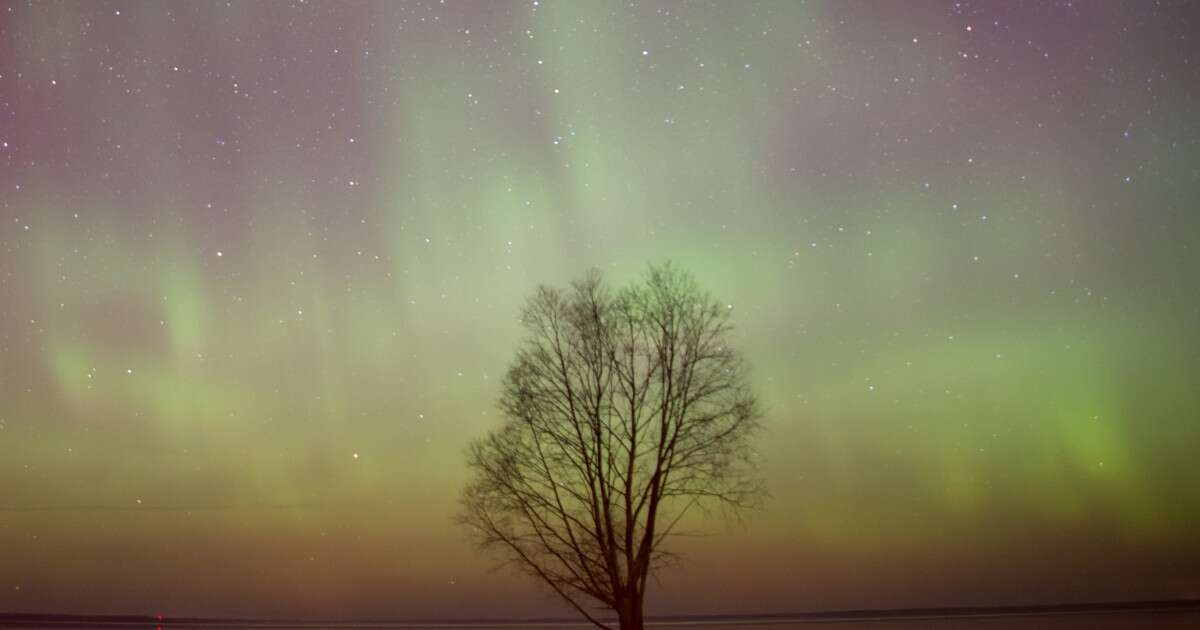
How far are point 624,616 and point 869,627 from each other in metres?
47.9

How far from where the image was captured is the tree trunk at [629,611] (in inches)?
593

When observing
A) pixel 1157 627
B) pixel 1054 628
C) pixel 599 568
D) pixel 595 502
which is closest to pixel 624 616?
pixel 599 568

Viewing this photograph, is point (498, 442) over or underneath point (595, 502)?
over

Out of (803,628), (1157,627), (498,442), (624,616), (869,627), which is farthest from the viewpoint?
(869,627)

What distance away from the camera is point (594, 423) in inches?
628

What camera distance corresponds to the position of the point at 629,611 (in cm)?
1508

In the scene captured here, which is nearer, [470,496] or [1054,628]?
[470,496]

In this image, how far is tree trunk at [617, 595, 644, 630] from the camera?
15.1 m

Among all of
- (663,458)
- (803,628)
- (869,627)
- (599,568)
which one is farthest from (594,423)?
(869,627)

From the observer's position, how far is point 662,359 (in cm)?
1595

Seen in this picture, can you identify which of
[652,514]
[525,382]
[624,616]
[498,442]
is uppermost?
[525,382]

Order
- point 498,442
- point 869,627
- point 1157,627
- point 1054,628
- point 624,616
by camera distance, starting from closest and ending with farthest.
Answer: point 624,616 → point 498,442 → point 1157,627 → point 1054,628 → point 869,627

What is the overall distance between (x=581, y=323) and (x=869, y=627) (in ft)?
160

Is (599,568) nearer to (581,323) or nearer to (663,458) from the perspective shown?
(663,458)
